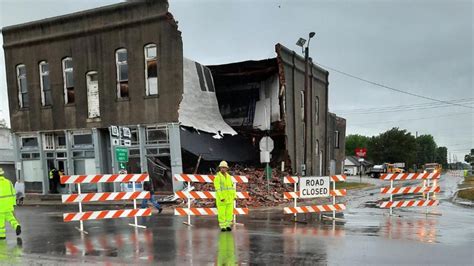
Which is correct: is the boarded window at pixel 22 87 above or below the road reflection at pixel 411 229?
above

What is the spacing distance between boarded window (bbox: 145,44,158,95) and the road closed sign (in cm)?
1072

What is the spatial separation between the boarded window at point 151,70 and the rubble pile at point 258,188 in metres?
5.30

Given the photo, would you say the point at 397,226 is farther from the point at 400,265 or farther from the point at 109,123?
the point at 109,123

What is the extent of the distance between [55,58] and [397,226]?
20.0 meters

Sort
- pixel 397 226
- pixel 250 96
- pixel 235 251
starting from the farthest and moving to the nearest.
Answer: pixel 250 96 → pixel 397 226 → pixel 235 251

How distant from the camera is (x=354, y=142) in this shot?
124000 mm

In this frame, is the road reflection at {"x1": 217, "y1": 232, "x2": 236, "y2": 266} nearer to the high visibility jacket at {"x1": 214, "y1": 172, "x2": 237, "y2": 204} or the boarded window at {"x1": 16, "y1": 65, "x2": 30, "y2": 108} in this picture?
the high visibility jacket at {"x1": 214, "y1": 172, "x2": 237, "y2": 204}

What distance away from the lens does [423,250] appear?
7.83 metres

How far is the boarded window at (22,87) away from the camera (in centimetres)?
2414

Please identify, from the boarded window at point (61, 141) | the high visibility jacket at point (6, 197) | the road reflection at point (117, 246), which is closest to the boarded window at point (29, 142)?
the boarded window at point (61, 141)

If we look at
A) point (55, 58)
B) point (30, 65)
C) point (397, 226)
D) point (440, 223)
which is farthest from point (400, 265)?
point (30, 65)

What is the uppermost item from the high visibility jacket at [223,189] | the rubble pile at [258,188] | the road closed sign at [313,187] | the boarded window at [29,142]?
the boarded window at [29,142]

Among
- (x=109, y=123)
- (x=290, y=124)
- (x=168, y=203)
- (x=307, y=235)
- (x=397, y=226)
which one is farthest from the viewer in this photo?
(x=290, y=124)

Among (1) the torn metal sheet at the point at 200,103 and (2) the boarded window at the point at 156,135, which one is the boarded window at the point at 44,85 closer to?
(2) the boarded window at the point at 156,135
